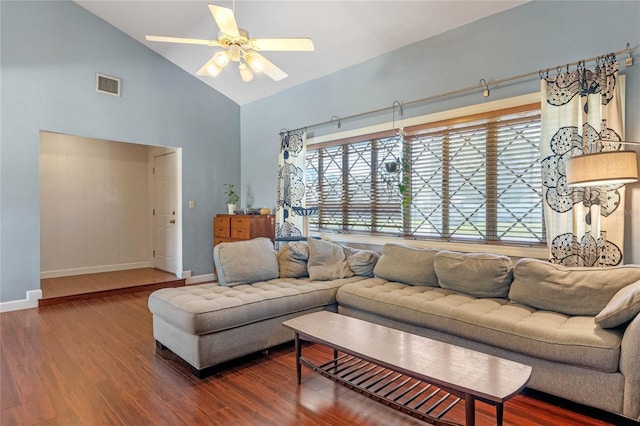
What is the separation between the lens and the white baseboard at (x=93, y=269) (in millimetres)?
5711

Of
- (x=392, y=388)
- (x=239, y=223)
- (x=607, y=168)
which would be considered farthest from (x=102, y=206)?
(x=607, y=168)

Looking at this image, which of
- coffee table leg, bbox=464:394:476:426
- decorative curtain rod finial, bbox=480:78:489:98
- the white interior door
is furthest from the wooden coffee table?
the white interior door

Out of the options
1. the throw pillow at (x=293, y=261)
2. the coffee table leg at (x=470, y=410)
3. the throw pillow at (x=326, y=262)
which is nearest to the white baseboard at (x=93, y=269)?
the throw pillow at (x=293, y=261)

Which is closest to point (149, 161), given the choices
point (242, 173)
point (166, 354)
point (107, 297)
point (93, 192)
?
point (93, 192)

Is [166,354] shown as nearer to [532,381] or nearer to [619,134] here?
[532,381]

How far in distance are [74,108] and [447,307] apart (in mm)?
4953

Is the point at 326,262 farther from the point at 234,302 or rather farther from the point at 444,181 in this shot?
the point at 444,181

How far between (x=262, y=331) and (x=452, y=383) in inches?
64.6

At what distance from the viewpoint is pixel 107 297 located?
4820mm

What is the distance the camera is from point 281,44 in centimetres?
278

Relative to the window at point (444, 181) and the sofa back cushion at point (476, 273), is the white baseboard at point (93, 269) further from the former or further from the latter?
the sofa back cushion at point (476, 273)

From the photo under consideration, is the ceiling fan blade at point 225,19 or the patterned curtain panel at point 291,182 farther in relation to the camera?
the patterned curtain panel at point 291,182

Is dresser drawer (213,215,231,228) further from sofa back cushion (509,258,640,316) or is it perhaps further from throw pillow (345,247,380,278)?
sofa back cushion (509,258,640,316)

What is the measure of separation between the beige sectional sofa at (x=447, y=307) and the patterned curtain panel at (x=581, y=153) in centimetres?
33
